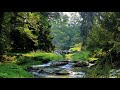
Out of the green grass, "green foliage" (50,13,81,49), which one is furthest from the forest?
"green foliage" (50,13,81,49)

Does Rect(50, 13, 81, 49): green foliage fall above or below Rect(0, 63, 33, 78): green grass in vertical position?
above

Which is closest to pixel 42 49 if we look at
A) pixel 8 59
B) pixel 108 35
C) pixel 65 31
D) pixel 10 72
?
pixel 8 59

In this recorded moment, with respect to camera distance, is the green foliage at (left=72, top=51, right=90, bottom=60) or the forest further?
the green foliage at (left=72, top=51, right=90, bottom=60)

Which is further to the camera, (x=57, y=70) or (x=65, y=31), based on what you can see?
(x=65, y=31)

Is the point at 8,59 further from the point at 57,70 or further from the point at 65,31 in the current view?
the point at 65,31

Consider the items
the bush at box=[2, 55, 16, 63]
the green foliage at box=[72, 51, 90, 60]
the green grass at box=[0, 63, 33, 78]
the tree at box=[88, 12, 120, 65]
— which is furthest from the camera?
the green foliage at box=[72, 51, 90, 60]

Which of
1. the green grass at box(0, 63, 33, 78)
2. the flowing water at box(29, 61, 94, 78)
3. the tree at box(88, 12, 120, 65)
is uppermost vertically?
the tree at box(88, 12, 120, 65)

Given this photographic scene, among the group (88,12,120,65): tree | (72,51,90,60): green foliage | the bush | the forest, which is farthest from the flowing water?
(88,12,120,65): tree

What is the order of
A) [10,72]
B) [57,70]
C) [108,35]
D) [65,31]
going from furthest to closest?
[65,31] → [57,70] → [10,72] → [108,35]

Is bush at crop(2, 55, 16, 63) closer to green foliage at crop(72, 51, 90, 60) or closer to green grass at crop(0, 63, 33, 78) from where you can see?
green grass at crop(0, 63, 33, 78)

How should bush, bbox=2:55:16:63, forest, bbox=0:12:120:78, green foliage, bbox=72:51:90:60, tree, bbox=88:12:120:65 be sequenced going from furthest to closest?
green foliage, bbox=72:51:90:60 < bush, bbox=2:55:16:63 < forest, bbox=0:12:120:78 < tree, bbox=88:12:120:65

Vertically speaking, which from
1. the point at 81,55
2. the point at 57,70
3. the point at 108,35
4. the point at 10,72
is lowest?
the point at 57,70
